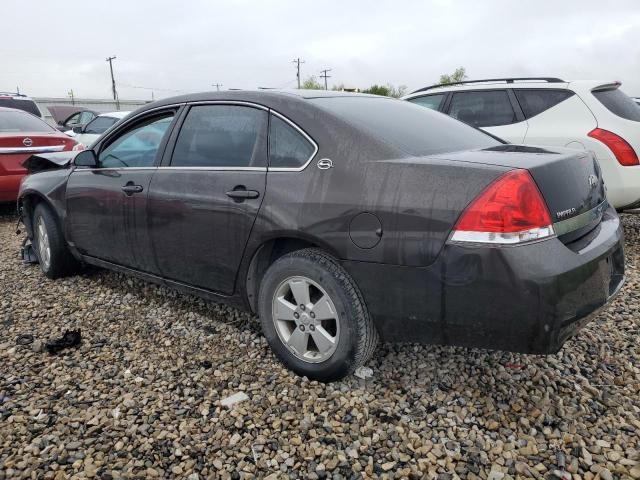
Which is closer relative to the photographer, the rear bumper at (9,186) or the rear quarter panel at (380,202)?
the rear quarter panel at (380,202)

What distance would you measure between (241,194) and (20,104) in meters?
10.6

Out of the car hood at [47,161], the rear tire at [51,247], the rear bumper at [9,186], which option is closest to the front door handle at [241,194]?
the rear tire at [51,247]

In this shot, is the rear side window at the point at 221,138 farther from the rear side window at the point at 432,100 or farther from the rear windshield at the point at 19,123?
the rear windshield at the point at 19,123

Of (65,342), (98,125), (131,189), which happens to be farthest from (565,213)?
(98,125)

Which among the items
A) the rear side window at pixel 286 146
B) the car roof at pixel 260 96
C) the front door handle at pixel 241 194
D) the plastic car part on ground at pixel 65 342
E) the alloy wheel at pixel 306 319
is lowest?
the plastic car part on ground at pixel 65 342

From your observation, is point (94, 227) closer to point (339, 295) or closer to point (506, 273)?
point (339, 295)

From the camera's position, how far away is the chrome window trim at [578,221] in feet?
7.08

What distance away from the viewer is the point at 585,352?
298 centimetres

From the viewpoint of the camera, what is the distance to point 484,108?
584 cm

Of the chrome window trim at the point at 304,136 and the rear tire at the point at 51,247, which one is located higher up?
the chrome window trim at the point at 304,136

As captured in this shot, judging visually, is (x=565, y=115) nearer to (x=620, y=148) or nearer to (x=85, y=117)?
(x=620, y=148)

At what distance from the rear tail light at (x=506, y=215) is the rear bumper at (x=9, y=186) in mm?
6593

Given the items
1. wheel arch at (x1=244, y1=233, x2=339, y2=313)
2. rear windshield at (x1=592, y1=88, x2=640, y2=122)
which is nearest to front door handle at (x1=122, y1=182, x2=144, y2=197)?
wheel arch at (x1=244, y1=233, x2=339, y2=313)

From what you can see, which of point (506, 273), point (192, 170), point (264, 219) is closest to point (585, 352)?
point (506, 273)
